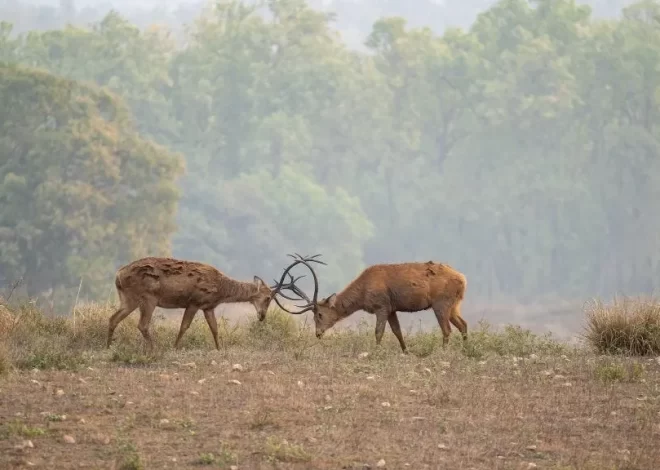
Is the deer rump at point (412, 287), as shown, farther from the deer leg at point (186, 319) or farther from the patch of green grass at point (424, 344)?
the deer leg at point (186, 319)

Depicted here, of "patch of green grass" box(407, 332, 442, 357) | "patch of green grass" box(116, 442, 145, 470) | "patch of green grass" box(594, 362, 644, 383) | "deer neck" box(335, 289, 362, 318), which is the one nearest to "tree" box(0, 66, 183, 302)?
"patch of green grass" box(407, 332, 442, 357)

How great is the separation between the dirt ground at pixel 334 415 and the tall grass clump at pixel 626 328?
1.29 meters

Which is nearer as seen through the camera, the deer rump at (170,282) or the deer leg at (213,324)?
the deer rump at (170,282)

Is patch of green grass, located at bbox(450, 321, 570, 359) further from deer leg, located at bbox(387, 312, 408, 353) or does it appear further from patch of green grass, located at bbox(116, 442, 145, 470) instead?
patch of green grass, located at bbox(116, 442, 145, 470)

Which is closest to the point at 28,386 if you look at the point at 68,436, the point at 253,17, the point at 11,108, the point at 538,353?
the point at 68,436

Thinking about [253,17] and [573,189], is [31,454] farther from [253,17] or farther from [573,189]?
[253,17]

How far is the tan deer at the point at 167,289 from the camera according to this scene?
56.4ft

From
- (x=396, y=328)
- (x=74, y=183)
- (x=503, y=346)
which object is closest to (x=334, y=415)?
(x=396, y=328)

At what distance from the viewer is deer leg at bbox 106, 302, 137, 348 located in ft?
57.3

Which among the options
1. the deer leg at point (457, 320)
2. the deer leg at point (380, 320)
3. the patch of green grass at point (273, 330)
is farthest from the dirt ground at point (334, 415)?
the patch of green grass at point (273, 330)

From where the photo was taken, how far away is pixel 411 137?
279 feet

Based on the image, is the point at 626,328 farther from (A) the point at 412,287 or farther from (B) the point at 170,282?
(B) the point at 170,282

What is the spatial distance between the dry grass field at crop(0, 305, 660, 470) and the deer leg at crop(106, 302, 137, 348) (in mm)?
341

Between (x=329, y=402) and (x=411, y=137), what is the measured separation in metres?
72.2
